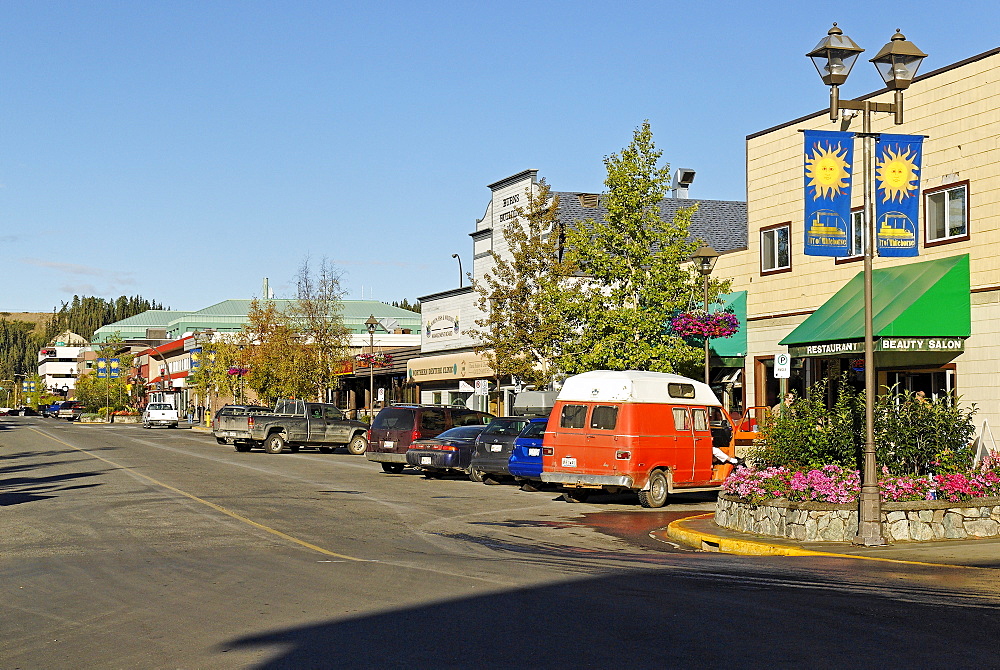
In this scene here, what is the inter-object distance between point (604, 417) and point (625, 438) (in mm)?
598

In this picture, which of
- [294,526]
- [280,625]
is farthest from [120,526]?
[280,625]

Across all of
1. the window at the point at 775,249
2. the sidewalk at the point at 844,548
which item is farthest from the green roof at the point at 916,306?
the sidewalk at the point at 844,548

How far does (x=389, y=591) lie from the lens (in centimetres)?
1025

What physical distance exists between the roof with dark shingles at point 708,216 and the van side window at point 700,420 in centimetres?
2898

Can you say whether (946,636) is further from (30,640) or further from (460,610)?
(30,640)

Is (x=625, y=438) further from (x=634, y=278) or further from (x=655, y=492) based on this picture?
(x=634, y=278)

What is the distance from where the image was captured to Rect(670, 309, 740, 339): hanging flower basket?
97.5ft

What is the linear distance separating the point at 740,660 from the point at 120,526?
11414 mm

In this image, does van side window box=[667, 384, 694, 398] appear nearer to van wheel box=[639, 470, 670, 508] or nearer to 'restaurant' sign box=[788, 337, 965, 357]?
van wheel box=[639, 470, 670, 508]

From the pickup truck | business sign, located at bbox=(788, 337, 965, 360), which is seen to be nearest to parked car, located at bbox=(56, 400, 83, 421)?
the pickup truck

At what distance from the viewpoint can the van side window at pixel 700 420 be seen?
21.2 m

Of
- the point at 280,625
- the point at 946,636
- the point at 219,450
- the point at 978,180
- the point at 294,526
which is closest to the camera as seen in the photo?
the point at 946,636

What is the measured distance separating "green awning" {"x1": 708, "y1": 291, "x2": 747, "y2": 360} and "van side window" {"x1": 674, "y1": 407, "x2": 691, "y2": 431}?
11151 millimetres

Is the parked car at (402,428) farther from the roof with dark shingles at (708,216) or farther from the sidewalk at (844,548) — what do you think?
the roof with dark shingles at (708,216)
